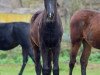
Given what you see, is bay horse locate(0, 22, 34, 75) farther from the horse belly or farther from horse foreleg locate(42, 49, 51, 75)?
horse foreleg locate(42, 49, 51, 75)

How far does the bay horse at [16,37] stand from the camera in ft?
43.8

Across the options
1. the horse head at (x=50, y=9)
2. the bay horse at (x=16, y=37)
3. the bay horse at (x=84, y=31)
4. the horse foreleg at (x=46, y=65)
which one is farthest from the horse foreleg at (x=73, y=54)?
the horse head at (x=50, y=9)

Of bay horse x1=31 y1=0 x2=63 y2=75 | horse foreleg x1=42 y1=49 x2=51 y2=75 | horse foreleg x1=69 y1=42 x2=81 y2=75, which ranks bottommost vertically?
horse foreleg x1=69 y1=42 x2=81 y2=75

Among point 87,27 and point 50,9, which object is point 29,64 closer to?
point 87,27

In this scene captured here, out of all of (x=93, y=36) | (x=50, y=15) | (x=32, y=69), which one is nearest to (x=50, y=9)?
(x=50, y=15)

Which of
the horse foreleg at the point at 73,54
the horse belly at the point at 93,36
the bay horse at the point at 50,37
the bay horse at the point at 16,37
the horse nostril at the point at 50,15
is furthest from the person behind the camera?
the bay horse at the point at 16,37

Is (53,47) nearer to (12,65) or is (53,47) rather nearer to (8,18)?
(12,65)

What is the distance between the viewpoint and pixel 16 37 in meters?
13.5

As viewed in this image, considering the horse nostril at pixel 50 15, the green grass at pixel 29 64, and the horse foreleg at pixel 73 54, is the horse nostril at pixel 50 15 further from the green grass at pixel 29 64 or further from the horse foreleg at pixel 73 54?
the green grass at pixel 29 64

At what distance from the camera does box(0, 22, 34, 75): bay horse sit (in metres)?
13.3

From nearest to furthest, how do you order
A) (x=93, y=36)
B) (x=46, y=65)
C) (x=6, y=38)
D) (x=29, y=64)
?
(x=46, y=65) < (x=93, y=36) < (x=6, y=38) < (x=29, y=64)

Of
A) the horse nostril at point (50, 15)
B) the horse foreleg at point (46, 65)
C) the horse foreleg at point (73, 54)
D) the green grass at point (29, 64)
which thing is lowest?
the green grass at point (29, 64)

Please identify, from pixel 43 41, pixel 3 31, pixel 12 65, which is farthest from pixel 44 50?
pixel 12 65

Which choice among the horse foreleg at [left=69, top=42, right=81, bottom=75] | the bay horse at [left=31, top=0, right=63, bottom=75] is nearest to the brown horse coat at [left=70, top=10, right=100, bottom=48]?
the horse foreleg at [left=69, top=42, right=81, bottom=75]
